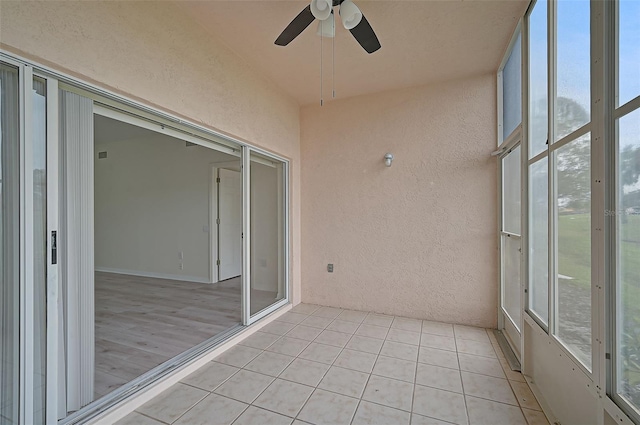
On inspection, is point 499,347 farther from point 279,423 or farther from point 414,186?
point 279,423

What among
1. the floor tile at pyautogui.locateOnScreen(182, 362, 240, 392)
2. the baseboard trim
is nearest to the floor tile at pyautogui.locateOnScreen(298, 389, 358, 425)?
the floor tile at pyautogui.locateOnScreen(182, 362, 240, 392)

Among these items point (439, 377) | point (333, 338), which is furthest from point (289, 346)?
point (439, 377)

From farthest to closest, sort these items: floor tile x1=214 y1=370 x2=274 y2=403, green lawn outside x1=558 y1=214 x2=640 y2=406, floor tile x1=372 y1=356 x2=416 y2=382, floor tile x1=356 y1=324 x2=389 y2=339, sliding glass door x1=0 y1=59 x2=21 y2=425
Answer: floor tile x1=356 y1=324 x2=389 y2=339
floor tile x1=372 y1=356 x2=416 y2=382
floor tile x1=214 y1=370 x2=274 y2=403
sliding glass door x1=0 y1=59 x2=21 y2=425
green lawn outside x1=558 y1=214 x2=640 y2=406

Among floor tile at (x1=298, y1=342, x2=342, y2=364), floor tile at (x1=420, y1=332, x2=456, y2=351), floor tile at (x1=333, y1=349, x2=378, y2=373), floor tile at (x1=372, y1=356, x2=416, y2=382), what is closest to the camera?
floor tile at (x1=372, y1=356, x2=416, y2=382)

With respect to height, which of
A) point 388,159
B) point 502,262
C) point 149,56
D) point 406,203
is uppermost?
point 149,56

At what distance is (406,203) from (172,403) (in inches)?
117

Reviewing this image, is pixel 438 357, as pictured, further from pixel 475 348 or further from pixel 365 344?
pixel 365 344

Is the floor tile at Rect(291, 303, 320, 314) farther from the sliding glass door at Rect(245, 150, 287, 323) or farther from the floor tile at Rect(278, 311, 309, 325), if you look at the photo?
the sliding glass door at Rect(245, 150, 287, 323)

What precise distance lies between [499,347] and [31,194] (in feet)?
12.2

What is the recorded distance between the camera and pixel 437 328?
3088mm

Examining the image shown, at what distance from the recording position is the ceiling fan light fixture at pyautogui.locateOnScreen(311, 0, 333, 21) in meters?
1.69

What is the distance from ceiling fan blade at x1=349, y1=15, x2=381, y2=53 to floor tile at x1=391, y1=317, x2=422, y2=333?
9.33 ft

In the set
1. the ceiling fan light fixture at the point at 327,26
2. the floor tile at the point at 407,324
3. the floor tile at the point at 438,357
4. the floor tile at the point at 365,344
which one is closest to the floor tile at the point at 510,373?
the floor tile at the point at 438,357

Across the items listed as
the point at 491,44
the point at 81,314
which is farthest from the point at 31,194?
the point at 491,44
